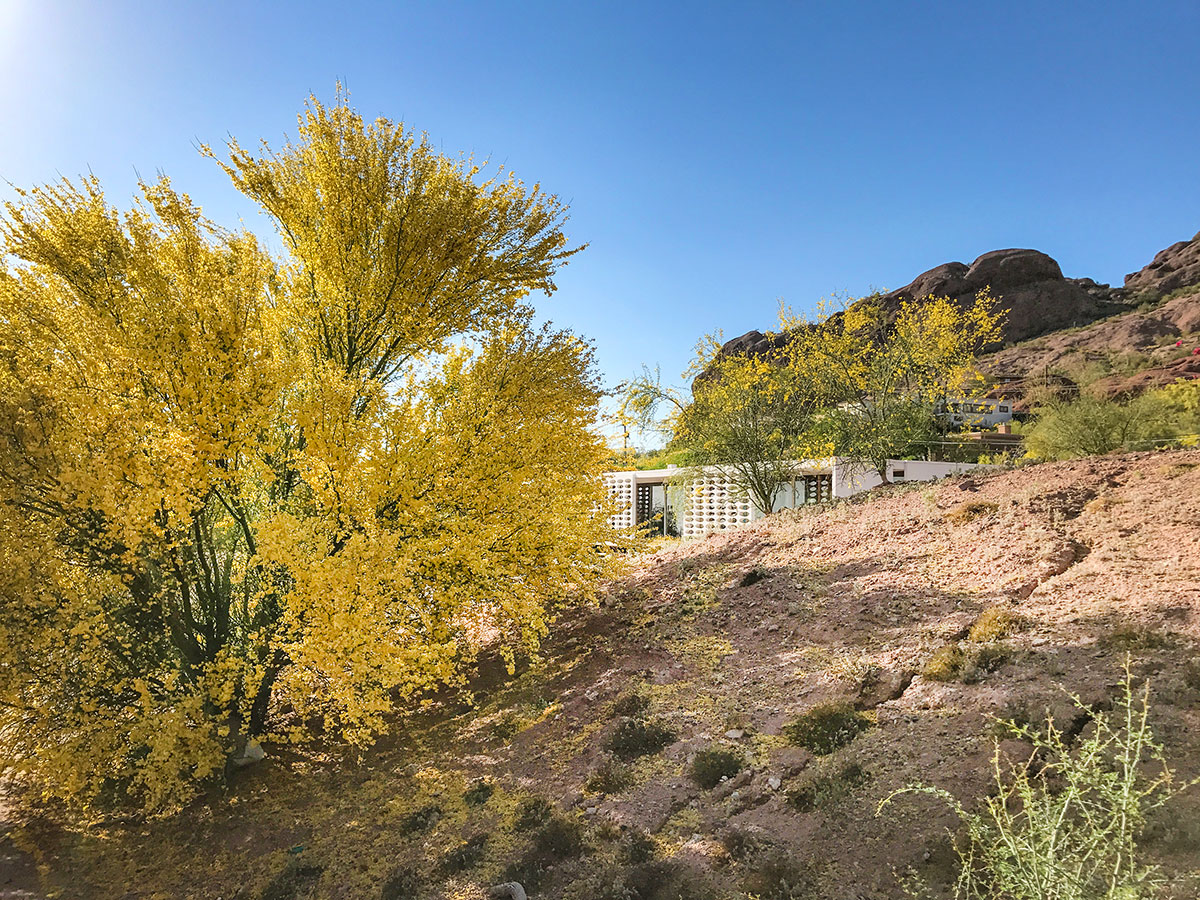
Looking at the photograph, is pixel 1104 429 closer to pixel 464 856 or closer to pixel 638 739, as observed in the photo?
pixel 638 739

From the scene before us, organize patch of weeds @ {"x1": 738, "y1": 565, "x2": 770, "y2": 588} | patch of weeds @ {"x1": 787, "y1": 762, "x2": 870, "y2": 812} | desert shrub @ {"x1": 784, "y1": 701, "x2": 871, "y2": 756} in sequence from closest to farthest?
patch of weeds @ {"x1": 787, "y1": 762, "x2": 870, "y2": 812}
desert shrub @ {"x1": 784, "y1": 701, "x2": 871, "y2": 756}
patch of weeds @ {"x1": 738, "y1": 565, "x2": 770, "y2": 588}

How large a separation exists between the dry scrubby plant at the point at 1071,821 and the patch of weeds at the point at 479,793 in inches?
150

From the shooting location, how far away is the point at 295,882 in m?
5.13

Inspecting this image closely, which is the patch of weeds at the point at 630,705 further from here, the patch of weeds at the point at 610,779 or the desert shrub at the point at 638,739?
the patch of weeds at the point at 610,779

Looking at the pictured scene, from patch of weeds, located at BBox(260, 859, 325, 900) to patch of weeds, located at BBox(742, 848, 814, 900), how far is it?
3613 mm

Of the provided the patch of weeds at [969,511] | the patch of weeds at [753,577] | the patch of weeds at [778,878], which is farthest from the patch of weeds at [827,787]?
the patch of weeds at [969,511]

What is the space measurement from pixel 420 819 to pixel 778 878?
340 centimetres

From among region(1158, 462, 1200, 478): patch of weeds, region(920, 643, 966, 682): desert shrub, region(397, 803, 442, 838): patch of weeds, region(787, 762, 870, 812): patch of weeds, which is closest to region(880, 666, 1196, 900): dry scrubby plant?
region(787, 762, 870, 812): patch of weeds

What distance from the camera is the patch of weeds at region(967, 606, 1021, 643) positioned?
Answer: 5.85 meters

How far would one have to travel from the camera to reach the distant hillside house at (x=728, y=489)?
1537 centimetres

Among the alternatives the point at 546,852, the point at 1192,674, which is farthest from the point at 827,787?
the point at 1192,674

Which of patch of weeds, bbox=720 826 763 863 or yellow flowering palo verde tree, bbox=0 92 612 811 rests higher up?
yellow flowering palo verde tree, bbox=0 92 612 811

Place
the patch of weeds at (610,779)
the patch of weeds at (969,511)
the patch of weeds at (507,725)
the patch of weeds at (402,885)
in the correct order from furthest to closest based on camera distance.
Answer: the patch of weeds at (969,511) → the patch of weeds at (507,725) → the patch of weeds at (610,779) → the patch of weeds at (402,885)

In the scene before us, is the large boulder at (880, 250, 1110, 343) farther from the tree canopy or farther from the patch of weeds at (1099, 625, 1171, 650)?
A: the patch of weeds at (1099, 625, 1171, 650)
